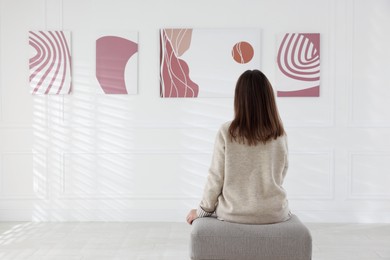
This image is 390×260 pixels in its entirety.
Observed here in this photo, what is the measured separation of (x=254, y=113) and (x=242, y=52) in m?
2.51

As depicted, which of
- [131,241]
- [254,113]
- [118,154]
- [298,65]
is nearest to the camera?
[254,113]

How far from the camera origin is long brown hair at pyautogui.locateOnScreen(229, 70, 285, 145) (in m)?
2.43

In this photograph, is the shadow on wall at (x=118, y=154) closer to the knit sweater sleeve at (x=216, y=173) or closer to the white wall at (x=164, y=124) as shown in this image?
the white wall at (x=164, y=124)

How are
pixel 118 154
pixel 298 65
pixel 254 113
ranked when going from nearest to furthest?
pixel 254 113 < pixel 298 65 < pixel 118 154

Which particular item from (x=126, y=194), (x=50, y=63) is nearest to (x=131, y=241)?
(x=126, y=194)

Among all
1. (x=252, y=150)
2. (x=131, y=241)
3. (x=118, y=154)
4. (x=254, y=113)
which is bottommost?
(x=131, y=241)

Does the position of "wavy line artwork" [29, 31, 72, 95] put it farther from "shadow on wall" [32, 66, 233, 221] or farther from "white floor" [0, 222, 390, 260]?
"white floor" [0, 222, 390, 260]

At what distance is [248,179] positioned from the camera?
97.0 inches

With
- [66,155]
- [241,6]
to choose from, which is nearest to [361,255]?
[241,6]

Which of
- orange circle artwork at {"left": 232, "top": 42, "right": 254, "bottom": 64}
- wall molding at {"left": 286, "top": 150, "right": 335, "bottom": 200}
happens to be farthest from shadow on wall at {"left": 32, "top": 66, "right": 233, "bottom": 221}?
wall molding at {"left": 286, "top": 150, "right": 335, "bottom": 200}

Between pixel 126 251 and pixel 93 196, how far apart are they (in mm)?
1187

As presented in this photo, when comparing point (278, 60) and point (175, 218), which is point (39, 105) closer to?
point (175, 218)

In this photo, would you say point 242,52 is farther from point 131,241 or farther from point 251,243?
point 251,243

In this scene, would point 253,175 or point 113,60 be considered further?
point 113,60
